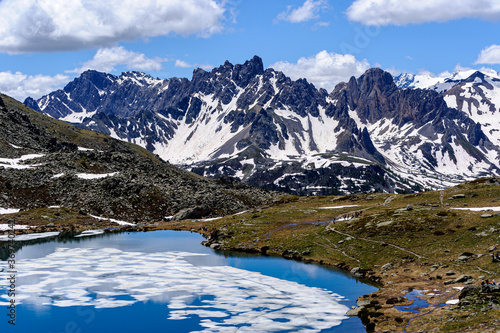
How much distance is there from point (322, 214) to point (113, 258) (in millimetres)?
64510

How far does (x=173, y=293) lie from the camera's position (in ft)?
222

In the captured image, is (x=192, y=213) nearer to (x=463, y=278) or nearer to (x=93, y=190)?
(x=93, y=190)

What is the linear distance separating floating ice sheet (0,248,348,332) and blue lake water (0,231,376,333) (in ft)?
0.41

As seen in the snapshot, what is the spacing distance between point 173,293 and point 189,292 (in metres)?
2.42

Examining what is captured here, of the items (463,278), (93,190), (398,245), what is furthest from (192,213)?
(463,278)

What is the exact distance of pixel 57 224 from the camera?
461ft

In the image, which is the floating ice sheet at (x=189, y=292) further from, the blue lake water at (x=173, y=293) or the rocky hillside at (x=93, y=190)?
the rocky hillside at (x=93, y=190)

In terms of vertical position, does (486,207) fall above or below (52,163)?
below

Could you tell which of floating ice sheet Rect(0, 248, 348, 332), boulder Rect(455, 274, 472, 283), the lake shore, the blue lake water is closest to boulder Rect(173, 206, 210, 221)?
the lake shore

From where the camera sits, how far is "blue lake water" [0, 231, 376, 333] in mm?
53719

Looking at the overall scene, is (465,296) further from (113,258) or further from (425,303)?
(113,258)

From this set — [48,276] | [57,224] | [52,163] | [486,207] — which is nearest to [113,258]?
[48,276]

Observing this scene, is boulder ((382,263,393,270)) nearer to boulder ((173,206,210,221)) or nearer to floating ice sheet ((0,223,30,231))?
boulder ((173,206,210,221))

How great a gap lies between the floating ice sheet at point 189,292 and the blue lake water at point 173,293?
0.13m
